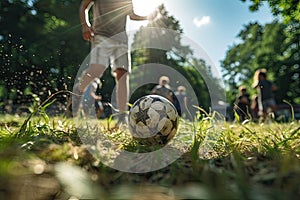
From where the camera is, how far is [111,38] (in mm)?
4090

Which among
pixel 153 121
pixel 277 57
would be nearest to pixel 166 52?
pixel 277 57

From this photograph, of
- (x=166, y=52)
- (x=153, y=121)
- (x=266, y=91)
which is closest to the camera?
(x=153, y=121)

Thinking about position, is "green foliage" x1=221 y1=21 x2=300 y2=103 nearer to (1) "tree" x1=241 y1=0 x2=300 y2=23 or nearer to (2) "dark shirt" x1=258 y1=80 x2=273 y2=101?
(2) "dark shirt" x1=258 y1=80 x2=273 y2=101

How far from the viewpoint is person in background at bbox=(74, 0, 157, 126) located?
3.91 metres

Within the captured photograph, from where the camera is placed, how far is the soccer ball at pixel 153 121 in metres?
2.50

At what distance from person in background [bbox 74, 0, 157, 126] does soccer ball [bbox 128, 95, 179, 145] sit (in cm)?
134

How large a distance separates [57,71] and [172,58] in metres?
28.9

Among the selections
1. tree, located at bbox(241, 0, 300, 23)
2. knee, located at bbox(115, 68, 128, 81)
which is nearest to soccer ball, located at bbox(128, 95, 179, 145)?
knee, located at bbox(115, 68, 128, 81)

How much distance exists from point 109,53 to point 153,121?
68.4 inches

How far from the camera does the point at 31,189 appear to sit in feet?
3.41

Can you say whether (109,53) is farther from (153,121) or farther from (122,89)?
(153,121)

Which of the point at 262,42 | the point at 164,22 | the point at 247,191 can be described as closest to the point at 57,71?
the point at 247,191

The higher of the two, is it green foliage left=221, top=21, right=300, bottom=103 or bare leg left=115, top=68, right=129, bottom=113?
green foliage left=221, top=21, right=300, bottom=103

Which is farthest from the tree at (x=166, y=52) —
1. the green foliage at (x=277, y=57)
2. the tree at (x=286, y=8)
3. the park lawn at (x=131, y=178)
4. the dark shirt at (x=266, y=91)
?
the park lawn at (x=131, y=178)
